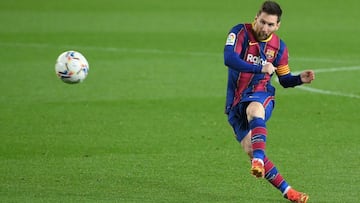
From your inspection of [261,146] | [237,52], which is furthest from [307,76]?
[261,146]

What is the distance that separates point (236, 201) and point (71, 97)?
725 cm

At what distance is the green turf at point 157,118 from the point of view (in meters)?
10.5

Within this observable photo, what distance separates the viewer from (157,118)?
1468 centimetres

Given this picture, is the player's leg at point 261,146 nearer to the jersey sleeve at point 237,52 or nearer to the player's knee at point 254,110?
the player's knee at point 254,110

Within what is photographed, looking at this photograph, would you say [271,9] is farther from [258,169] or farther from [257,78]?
[258,169]

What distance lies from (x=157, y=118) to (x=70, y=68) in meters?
3.24

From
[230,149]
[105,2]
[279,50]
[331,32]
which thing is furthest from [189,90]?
[105,2]

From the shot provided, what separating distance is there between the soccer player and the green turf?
0.53 metres

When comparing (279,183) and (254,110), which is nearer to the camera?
(254,110)

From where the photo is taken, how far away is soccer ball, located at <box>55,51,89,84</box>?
11602 millimetres

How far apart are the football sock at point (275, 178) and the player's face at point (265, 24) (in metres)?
1.18

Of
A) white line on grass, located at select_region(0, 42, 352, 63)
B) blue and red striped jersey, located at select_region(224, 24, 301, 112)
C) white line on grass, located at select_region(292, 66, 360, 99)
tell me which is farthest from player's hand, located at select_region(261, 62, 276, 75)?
white line on grass, located at select_region(0, 42, 352, 63)

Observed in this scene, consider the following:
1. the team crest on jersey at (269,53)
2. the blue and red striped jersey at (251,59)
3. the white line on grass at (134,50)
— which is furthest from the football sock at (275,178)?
the white line on grass at (134,50)

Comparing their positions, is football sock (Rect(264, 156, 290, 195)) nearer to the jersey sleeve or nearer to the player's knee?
the player's knee
